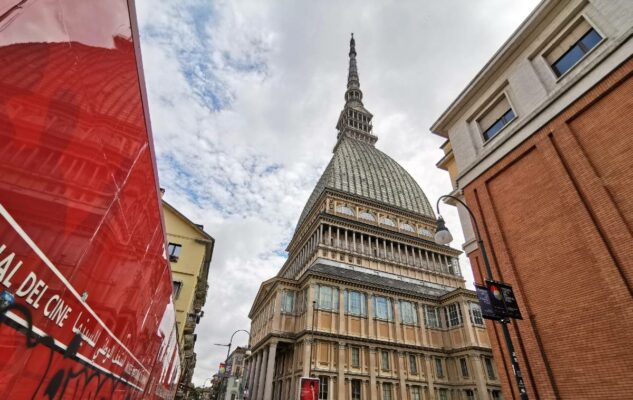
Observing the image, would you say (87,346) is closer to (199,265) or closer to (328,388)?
(199,265)

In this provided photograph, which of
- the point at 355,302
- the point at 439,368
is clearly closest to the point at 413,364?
the point at 439,368

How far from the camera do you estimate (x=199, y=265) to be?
30.5 m

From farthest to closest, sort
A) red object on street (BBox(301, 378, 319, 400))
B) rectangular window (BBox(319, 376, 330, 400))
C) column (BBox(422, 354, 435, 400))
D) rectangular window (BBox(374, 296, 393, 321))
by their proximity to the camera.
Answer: rectangular window (BBox(374, 296, 393, 321))
column (BBox(422, 354, 435, 400))
rectangular window (BBox(319, 376, 330, 400))
red object on street (BBox(301, 378, 319, 400))

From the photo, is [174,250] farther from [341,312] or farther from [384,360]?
[384,360]

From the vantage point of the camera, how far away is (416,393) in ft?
110

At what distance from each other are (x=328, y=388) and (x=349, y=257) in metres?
18.2

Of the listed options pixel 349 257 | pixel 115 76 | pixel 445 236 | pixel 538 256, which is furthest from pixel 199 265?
pixel 115 76

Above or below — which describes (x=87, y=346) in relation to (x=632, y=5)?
below

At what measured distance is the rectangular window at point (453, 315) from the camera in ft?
124

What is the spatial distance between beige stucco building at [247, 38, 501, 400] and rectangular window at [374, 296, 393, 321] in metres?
0.15

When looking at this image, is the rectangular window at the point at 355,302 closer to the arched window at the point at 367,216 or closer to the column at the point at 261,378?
the column at the point at 261,378

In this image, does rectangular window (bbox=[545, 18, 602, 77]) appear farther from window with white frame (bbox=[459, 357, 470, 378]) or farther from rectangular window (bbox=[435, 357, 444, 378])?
rectangular window (bbox=[435, 357, 444, 378])

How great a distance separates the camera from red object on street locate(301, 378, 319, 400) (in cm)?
2020

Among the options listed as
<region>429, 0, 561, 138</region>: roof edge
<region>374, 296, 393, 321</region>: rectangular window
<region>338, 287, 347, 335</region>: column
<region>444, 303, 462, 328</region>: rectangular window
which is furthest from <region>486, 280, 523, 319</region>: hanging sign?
<region>444, 303, 462, 328</region>: rectangular window
